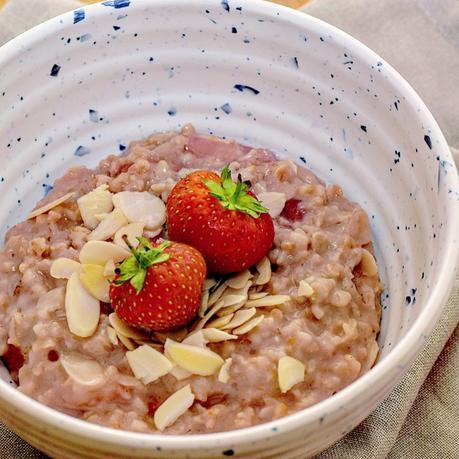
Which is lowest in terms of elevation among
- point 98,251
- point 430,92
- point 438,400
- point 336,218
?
point 438,400

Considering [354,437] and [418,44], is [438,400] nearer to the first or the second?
[354,437]

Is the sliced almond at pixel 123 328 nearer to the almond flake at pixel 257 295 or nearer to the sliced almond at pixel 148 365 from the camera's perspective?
the sliced almond at pixel 148 365

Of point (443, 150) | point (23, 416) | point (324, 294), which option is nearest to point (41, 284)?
point (23, 416)

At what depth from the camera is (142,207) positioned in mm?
1640

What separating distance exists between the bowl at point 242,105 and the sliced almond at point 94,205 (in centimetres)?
24

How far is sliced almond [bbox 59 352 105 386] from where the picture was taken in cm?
138

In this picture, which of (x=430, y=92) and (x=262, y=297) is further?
(x=430, y=92)

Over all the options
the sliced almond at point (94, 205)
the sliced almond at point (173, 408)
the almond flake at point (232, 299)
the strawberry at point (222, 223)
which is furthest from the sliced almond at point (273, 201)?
the sliced almond at point (173, 408)

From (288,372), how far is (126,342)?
0.95ft

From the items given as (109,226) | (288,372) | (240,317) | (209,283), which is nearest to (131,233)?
(109,226)

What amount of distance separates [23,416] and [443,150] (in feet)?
2.89

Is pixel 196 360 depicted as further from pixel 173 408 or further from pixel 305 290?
pixel 305 290

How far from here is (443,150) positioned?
1.52m

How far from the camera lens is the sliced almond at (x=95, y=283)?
1.50 meters
